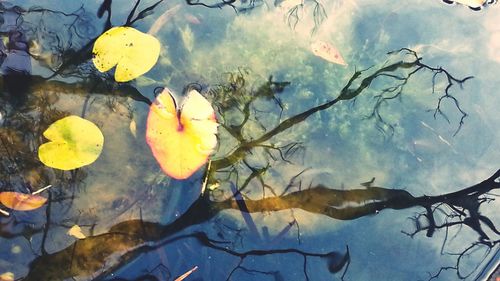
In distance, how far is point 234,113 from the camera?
1.41 m

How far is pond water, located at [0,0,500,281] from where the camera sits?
1374mm

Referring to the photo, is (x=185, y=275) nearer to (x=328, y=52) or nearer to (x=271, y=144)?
(x=271, y=144)

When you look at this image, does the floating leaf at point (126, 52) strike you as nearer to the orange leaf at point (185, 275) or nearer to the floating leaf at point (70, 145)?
the floating leaf at point (70, 145)

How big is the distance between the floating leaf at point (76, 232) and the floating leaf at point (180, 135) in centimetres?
25

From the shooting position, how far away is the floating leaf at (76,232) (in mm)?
1375

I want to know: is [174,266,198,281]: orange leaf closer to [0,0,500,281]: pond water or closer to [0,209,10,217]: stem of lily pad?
[0,0,500,281]: pond water

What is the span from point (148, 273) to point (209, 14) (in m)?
0.67

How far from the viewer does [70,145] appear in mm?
1386

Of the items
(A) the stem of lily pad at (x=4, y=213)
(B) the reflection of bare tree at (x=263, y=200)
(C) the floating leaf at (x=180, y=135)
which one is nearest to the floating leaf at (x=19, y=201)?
(A) the stem of lily pad at (x=4, y=213)

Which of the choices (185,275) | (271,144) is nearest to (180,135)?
(271,144)

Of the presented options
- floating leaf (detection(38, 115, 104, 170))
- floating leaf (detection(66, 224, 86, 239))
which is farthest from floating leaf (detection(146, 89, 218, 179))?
floating leaf (detection(66, 224, 86, 239))

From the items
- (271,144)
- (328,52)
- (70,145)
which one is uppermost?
(328,52)

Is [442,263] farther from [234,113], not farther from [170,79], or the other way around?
[170,79]

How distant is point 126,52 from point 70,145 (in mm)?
272
